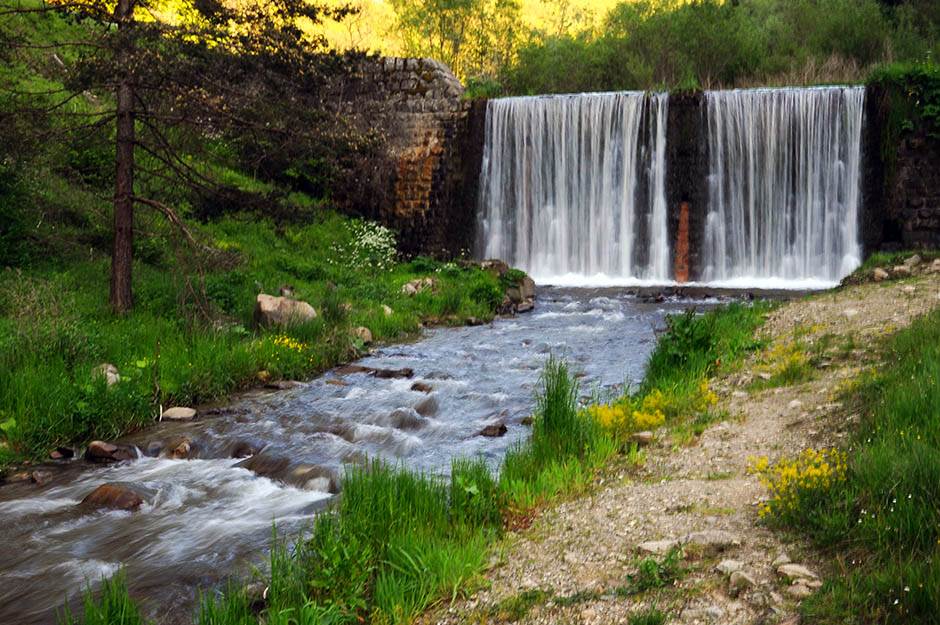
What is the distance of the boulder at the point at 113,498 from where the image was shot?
219 inches

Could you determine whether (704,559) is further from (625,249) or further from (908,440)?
(625,249)

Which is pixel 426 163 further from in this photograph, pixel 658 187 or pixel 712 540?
pixel 712 540

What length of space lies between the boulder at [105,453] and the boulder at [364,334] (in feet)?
15.6

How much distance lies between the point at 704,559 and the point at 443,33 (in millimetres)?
33479

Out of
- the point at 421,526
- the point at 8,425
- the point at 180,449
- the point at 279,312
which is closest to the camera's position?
the point at 421,526

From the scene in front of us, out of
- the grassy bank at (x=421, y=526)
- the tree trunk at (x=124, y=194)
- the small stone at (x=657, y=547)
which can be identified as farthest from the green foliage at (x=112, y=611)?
the tree trunk at (x=124, y=194)

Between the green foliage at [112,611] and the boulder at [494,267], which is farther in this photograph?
the boulder at [494,267]

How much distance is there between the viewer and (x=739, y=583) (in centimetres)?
325

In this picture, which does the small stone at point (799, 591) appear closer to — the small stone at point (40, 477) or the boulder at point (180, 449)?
the boulder at point (180, 449)

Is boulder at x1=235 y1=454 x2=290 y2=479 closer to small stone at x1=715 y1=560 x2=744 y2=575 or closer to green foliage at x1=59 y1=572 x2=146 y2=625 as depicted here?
green foliage at x1=59 y1=572 x2=146 y2=625

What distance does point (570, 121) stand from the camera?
1955cm

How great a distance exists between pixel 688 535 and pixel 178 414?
556 cm

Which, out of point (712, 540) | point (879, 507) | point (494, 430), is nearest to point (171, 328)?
point (494, 430)

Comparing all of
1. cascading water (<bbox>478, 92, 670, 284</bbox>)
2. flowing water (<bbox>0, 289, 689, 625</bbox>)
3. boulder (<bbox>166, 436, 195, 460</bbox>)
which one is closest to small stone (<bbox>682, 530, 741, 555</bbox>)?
flowing water (<bbox>0, 289, 689, 625</bbox>)
